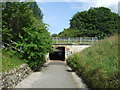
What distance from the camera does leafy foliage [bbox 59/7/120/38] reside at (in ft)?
166

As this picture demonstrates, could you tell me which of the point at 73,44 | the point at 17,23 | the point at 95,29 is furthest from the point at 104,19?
the point at 17,23

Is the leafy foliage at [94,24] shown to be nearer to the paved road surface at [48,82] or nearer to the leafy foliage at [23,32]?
the leafy foliage at [23,32]

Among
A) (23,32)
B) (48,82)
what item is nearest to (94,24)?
(23,32)

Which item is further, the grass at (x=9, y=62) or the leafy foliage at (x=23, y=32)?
the leafy foliage at (x=23, y=32)

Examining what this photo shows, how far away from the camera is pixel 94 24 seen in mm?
52812

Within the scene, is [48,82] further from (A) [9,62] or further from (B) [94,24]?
(B) [94,24]

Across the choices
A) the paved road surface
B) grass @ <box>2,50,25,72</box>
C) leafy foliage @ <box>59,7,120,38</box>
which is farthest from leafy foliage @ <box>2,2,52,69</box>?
leafy foliage @ <box>59,7,120,38</box>

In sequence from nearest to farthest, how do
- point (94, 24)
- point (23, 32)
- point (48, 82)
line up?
point (48, 82)
point (23, 32)
point (94, 24)

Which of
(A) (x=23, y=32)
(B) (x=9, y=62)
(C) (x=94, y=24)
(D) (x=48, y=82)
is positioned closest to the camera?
(B) (x=9, y=62)

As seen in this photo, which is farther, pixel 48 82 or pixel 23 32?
pixel 23 32

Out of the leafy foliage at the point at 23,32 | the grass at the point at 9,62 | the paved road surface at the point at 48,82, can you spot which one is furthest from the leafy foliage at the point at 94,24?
the grass at the point at 9,62

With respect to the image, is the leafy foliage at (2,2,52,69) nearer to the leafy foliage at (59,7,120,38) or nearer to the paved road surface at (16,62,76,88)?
the paved road surface at (16,62,76,88)

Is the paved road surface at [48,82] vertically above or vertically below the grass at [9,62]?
below

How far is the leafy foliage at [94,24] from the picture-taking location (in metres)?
50.7
